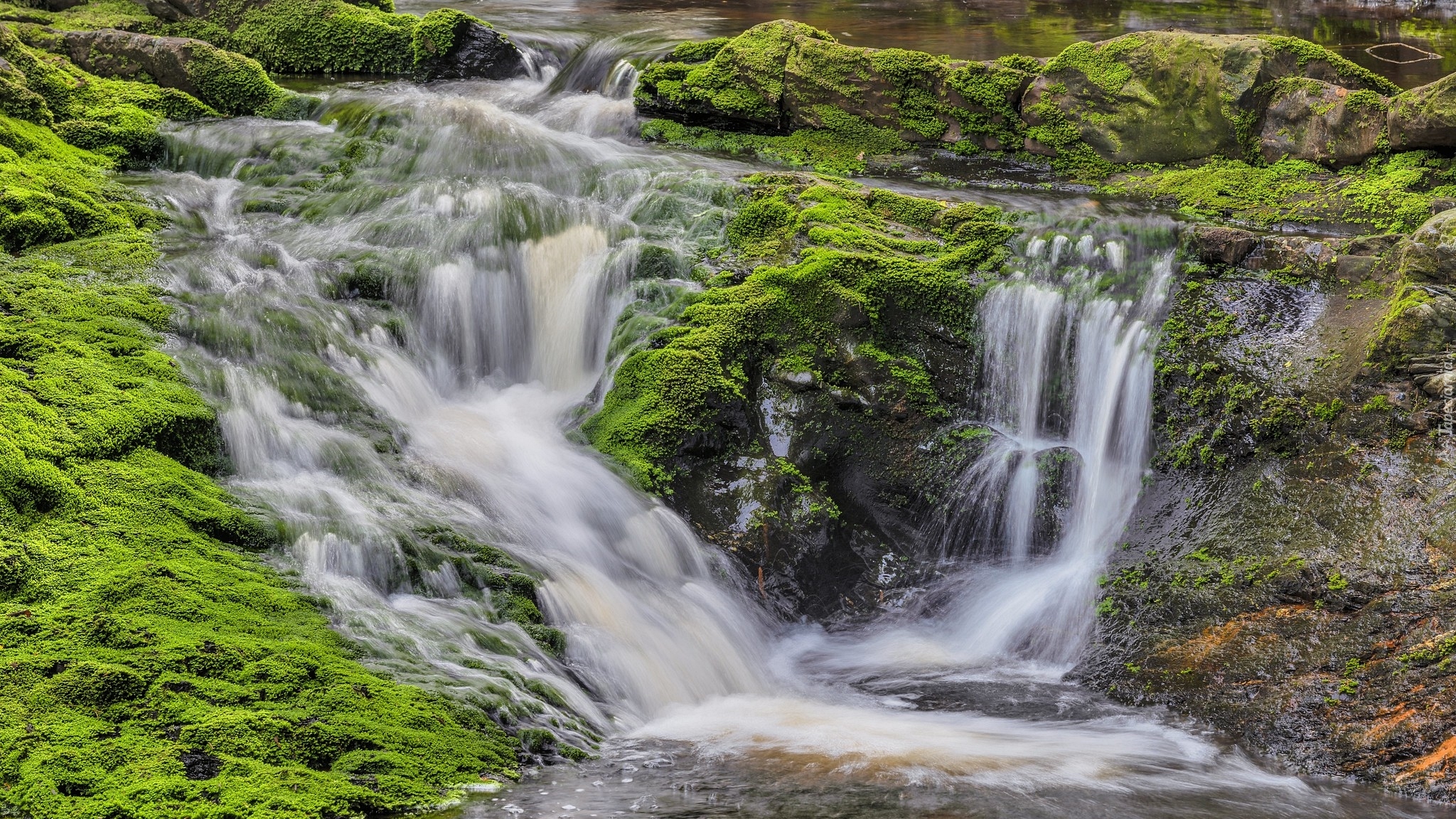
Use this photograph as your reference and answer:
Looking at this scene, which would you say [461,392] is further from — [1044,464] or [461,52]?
[461,52]

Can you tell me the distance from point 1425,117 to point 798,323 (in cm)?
562

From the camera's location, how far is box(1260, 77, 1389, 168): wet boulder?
9.42 metres

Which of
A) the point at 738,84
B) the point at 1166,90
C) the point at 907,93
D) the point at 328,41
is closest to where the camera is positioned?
the point at 1166,90

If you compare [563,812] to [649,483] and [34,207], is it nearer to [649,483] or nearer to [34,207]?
[649,483]

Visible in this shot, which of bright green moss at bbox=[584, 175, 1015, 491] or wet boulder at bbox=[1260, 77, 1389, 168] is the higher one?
wet boulder at bbox=[1260, 77, 1389, 168]

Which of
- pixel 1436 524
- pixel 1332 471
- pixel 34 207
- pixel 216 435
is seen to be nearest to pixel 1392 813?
pixel 1436 524

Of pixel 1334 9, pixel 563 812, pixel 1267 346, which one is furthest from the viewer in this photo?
pixel 1334 9

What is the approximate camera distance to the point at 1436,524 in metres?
6.04

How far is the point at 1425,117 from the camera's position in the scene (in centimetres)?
890

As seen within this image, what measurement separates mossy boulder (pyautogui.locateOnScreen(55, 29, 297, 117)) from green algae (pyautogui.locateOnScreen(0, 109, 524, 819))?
5978 millimetres

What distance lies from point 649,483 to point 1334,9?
17880 mm

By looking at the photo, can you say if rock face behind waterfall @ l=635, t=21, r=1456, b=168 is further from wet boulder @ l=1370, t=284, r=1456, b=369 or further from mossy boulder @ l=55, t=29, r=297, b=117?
mossy boulder @ l=55, t=29, r=297, b=117

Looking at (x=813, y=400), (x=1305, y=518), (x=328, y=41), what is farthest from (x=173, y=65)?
(x=1305, y=518)

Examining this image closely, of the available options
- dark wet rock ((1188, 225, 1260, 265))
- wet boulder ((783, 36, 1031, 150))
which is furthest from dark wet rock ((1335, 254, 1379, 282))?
wet boulder ((783, 36, 1031, 150))
